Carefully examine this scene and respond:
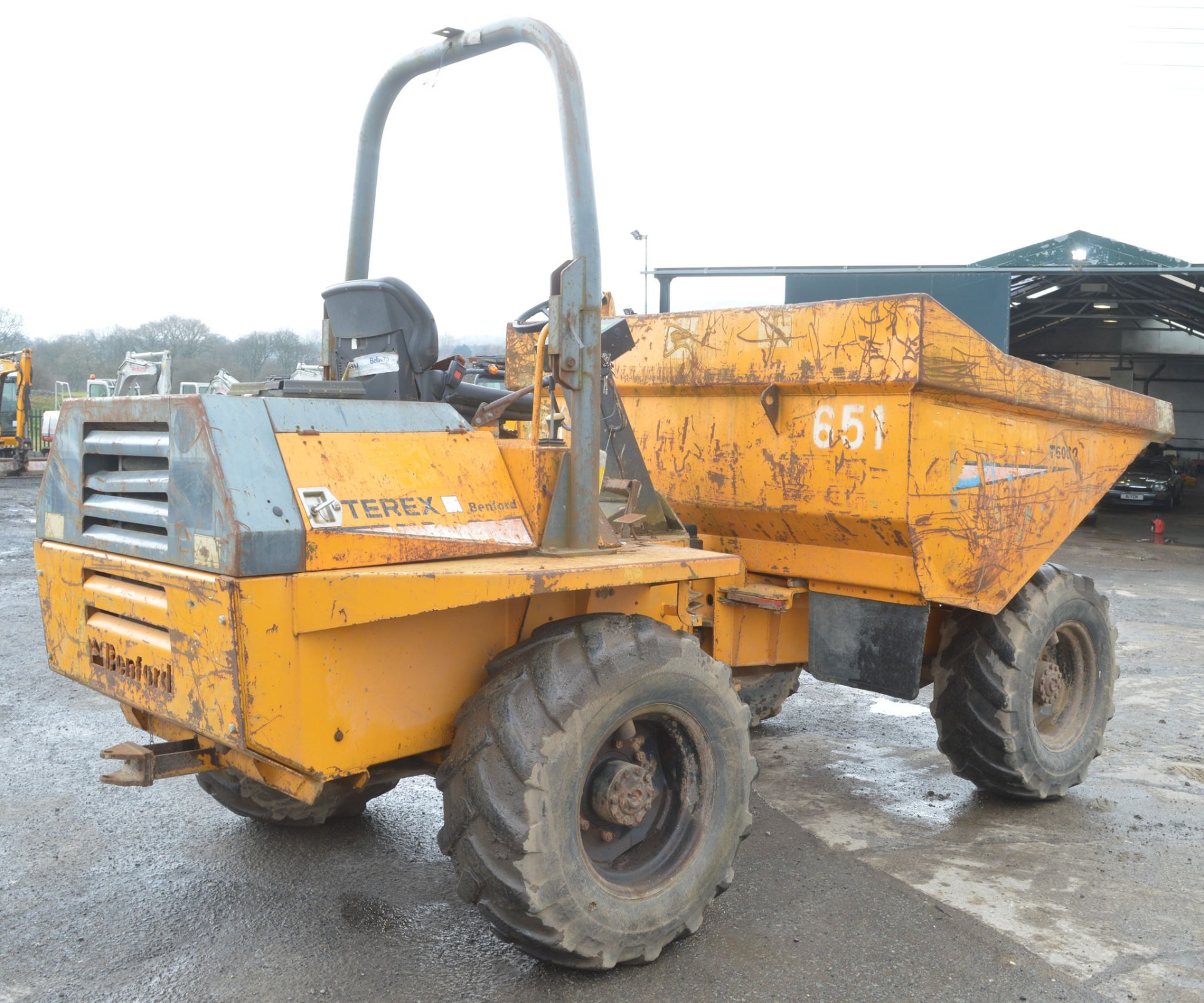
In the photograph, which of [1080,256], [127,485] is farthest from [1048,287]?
[127,485]

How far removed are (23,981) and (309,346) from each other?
2.49 m

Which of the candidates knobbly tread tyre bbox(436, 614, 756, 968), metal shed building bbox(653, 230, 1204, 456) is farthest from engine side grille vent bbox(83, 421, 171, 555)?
metal shed building bbox(653, 230, 1204, 456)

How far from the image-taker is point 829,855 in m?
4.29

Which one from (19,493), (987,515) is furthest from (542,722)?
(19,493)

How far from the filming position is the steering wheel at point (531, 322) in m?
4.77

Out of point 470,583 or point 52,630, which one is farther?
point 52,630

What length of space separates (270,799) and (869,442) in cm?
269

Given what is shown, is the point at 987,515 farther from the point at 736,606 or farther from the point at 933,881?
the point at 933,881

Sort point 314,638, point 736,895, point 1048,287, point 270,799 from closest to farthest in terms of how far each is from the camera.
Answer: point 314,638, point 736,895, point 270,799, point 1048,287

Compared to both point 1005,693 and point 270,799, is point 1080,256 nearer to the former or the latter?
point 1005,693

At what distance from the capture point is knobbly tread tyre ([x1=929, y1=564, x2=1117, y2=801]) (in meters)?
4.69

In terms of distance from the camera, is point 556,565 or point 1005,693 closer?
point 556,565

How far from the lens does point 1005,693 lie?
4.64 meters

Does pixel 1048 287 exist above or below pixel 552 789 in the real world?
above
